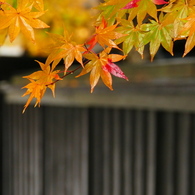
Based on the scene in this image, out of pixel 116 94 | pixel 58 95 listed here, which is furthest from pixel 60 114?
pixel 116 94

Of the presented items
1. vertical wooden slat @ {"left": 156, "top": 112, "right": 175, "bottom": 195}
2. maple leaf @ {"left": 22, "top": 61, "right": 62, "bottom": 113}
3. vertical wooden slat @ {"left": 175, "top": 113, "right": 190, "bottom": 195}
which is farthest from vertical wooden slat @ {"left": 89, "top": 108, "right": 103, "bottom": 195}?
maple leaf @ {"left": 22, "top": 61, "right": 62, "bottom": 113}

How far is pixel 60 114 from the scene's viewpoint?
16.3 feet

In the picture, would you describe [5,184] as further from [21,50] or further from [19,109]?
[21,50]

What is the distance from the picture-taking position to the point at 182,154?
3.33 metres

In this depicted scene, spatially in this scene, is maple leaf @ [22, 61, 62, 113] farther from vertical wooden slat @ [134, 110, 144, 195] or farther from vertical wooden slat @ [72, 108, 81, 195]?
vertical wooden slat @ [72, 108, 81, 195]

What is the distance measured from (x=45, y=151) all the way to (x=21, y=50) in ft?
5.81

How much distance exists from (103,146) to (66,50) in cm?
318

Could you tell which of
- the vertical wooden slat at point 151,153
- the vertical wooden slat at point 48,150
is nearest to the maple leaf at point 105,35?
the vertical wooden slat at point 151,153

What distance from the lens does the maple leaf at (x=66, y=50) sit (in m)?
1.14

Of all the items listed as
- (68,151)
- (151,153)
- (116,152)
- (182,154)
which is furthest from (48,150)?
(182,154)

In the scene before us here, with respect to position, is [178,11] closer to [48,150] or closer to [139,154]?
[139,154]

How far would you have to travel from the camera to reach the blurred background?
11.0ft

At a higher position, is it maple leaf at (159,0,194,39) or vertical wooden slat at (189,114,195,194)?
maple leaf at (159,0,194,39)

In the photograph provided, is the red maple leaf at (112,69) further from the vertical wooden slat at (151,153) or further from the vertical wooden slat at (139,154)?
the vertical wooden slat at (139,154)
